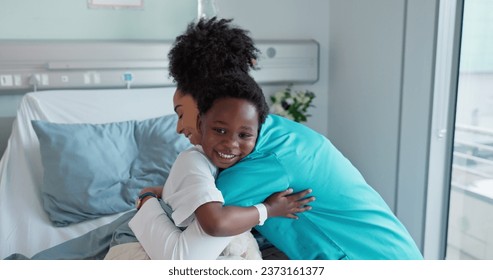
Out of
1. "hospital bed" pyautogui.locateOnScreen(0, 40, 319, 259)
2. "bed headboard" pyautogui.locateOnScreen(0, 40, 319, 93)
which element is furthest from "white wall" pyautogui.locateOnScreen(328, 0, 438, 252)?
"hospital bed" pyautogui.locateOnScreen(0, 40, 319, 259)

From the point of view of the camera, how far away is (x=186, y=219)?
1.20 metres

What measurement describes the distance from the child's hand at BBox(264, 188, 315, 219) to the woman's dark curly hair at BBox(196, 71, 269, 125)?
18 centimetres

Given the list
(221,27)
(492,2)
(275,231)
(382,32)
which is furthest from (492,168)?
(221,27)

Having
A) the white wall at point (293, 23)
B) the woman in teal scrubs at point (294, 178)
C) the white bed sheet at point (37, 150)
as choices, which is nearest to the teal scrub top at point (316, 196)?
the woman in teal scrubs at point (294, 178)

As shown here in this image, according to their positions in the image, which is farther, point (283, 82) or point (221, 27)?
point (283, 82)

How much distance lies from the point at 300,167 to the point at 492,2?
150 cm

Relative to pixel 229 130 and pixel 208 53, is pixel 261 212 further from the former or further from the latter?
pixel 208 53

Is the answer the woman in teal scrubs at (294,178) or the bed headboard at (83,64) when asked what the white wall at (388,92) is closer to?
the bed headboard at (83,64)

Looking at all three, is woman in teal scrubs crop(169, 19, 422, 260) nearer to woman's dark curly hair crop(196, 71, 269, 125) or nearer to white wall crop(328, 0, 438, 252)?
woman's dark curly hair crop(196, 71, 269, 125)

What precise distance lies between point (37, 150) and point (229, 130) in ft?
5.08

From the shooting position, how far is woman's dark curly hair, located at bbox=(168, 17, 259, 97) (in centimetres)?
134

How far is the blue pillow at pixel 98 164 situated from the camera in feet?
7.05
